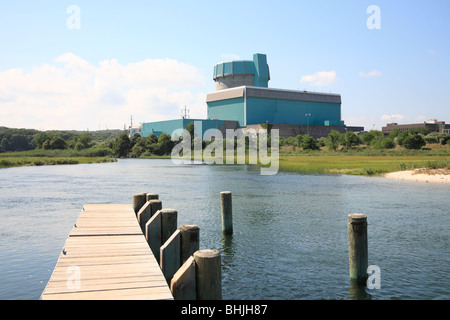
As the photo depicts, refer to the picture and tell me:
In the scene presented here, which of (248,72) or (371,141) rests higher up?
(248,72)

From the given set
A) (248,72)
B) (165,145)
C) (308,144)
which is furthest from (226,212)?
(248,72)

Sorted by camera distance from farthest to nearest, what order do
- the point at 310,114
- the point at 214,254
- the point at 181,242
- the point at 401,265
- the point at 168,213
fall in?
the point at 310,114
the point at 401,265
the point at 168,213
the point at 181,242
the point at 214,254

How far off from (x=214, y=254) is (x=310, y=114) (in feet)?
447

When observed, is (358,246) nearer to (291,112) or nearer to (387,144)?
(387,144)

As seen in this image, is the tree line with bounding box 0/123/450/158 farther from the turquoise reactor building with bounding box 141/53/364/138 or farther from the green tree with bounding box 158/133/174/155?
the turquoise reactor building with bounding box 141/53/364/138

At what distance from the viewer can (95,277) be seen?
24.0ft

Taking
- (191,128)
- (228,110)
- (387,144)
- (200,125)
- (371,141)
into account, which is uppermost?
A: (228,110)

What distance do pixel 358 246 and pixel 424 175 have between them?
34247mm

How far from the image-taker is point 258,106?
130 m

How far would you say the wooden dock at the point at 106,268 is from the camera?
257 inches

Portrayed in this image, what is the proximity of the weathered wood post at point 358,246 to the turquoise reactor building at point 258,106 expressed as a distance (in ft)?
370

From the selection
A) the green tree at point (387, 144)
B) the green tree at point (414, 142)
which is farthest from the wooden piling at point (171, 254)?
the green tree at point (387, 144)
